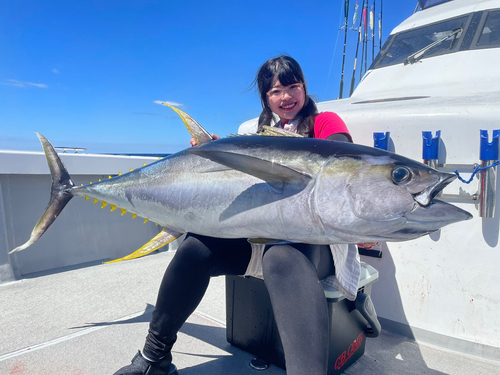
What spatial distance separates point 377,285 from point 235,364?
858mm

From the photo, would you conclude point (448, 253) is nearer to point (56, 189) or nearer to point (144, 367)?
point (144, 367)

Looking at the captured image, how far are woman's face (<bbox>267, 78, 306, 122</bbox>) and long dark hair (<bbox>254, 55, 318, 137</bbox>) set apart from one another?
0.06ft

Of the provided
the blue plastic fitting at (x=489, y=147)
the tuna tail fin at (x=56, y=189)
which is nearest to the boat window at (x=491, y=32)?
the blue plastic fitting at (x=489, y=147)

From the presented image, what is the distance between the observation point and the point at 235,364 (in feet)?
5.16

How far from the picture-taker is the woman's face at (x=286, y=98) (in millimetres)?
1569

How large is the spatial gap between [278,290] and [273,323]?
0.52m

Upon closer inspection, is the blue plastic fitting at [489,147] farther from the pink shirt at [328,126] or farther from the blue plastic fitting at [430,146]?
the pink shirt at [328,126]

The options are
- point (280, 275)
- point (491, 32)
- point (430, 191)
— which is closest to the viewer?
point (430, 191)

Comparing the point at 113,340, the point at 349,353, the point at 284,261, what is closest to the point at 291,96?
the point at 284,261

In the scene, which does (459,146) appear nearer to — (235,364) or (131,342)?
(235,364)

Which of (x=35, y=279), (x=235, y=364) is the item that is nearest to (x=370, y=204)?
(x=235, y=364)

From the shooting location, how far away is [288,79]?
155cm

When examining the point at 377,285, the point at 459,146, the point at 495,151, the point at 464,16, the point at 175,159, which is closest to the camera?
the point at 175,159

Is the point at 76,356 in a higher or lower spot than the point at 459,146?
lower
